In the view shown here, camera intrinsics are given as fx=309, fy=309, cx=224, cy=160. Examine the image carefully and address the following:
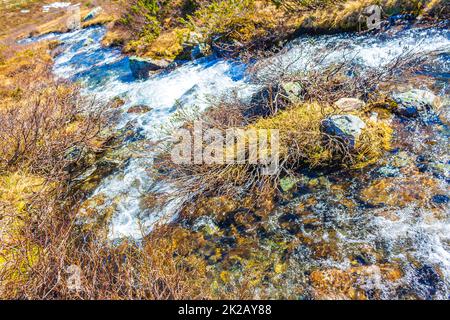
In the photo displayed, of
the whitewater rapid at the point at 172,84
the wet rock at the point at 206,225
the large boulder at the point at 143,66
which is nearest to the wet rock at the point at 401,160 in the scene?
the whitewater rapid at the point at 172,84

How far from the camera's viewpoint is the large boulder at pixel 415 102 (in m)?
5.36

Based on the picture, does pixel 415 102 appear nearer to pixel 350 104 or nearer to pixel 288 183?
pixel 350 104

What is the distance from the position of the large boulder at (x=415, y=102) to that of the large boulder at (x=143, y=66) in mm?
7838

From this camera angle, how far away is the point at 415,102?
544cm

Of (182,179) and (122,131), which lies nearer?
(182,179)

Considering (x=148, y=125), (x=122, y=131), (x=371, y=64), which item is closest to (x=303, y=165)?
(x=371, y=64)

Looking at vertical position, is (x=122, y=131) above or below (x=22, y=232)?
below

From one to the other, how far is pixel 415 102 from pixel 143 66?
845cm

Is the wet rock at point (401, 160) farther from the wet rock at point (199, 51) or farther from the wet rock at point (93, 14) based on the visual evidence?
the wet rock at point (93, 14)

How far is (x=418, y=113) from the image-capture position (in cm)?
534

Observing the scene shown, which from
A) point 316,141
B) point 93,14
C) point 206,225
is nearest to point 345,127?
point 316,141

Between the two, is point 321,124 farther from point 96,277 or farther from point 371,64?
point 96,277
